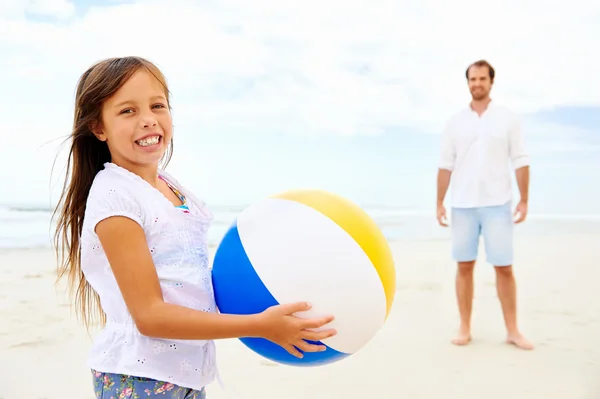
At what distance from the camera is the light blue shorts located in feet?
16.2

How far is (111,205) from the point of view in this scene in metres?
1.82

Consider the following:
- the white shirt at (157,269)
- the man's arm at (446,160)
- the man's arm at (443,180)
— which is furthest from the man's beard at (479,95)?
the white shirt at (157,269)

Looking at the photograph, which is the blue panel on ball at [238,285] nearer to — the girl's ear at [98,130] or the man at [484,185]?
the girl's ear at [98,130]

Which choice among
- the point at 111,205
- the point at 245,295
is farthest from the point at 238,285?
the point at 111,205

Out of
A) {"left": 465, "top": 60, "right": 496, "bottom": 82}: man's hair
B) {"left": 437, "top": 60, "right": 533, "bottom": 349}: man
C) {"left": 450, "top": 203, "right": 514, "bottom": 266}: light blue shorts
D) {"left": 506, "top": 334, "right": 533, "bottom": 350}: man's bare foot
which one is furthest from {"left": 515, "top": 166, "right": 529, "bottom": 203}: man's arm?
{"left": 506, "top": 334, "right": 533, "bottom": 350}: man's bare foot

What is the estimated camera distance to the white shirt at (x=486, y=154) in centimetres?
495

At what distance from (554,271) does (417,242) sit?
13.4 feet

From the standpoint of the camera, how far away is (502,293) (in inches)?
199

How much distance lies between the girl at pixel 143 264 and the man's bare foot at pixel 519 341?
3.37 meters

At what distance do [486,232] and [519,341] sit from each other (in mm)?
897

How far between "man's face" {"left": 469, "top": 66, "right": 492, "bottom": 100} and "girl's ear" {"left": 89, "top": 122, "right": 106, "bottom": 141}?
3.77 m

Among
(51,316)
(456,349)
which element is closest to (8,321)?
(51,316)

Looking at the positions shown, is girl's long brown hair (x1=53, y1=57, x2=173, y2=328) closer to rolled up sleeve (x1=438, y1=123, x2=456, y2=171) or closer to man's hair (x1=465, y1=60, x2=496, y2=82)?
rolled up sleeve (x1=438, y1=123, x2=456, y2=171)

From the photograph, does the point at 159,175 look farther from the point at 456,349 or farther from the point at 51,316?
the point at 51,316
